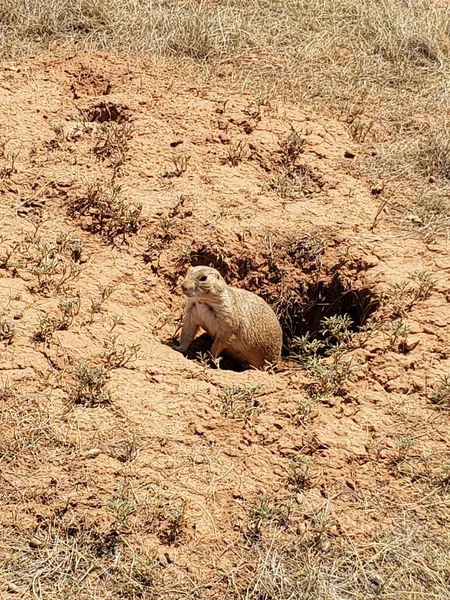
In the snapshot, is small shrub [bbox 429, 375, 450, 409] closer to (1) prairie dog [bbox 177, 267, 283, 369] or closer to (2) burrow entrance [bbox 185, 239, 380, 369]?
(2) burrow entrance [bbox 185, 239, 380, 369]

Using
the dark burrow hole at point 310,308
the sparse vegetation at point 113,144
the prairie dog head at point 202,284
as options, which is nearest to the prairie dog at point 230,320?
the prairie dog head at point 202,284

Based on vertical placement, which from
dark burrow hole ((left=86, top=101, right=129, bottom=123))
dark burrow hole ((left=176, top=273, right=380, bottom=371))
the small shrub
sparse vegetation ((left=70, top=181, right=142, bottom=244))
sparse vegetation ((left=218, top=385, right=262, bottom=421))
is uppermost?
dark burrow hole ((left=86, top=101, right=129, bottom=123))

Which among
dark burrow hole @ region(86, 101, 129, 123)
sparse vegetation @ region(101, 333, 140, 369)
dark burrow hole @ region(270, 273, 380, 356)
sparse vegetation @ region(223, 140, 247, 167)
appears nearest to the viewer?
sparse vegetation @ region(101, 333, 140, 369)

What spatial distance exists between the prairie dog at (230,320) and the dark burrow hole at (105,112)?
2253 mm

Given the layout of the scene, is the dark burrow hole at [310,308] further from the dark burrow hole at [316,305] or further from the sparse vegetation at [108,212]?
the sparse vegetation at [108,212]

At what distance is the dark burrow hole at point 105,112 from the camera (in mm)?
7629

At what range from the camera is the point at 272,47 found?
8.83 metres

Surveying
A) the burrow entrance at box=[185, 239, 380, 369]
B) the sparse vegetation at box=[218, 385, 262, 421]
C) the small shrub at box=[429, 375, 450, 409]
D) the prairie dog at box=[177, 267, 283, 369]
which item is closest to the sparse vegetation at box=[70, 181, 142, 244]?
the burrow entrance at box=[185, 239, 380, 369]

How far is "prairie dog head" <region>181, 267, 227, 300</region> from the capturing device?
5.80 meters

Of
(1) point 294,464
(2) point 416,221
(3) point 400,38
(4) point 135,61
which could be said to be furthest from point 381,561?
(3) point 400,38

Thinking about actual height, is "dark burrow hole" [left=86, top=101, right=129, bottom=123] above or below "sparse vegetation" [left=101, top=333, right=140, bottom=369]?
above

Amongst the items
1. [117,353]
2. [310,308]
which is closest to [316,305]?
[310,308]

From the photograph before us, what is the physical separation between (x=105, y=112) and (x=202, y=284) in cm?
262

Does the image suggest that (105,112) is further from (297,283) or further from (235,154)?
(297,283)
